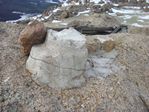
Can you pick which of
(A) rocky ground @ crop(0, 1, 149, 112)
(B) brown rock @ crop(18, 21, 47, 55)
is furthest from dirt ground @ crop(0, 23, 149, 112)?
(B) brown rock @ crop(18, 21, 47, 55)

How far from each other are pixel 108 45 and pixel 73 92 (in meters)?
2.02

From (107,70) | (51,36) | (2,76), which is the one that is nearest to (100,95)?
(107,70)

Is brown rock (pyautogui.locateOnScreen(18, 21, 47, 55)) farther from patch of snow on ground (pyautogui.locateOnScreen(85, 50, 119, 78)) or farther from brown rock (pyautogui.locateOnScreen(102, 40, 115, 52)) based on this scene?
brown rock (pyautogui.locateOnScreen(102, 40, 115, 52))

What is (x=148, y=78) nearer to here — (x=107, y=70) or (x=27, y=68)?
(x=107, y=70)

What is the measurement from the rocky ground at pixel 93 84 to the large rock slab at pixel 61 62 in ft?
0.46

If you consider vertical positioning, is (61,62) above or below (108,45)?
above

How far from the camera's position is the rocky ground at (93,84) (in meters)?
6.28

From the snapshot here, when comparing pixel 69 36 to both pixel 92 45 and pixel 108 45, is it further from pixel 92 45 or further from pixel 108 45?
pixel 108 45

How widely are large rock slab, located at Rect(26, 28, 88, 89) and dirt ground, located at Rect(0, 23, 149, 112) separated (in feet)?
0.50

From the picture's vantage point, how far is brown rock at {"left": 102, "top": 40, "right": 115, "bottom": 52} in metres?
8.06

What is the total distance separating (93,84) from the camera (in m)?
6.81

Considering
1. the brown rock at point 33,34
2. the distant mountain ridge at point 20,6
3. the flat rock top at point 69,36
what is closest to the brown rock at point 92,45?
the flat rock top at point 69,36

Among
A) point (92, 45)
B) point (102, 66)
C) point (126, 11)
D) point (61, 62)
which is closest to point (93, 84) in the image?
point (102, 66)

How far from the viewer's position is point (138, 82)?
24.6ft
